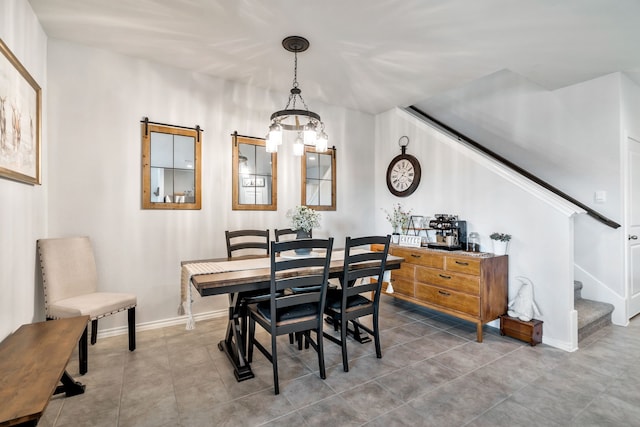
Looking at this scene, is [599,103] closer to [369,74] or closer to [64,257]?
[369,74]

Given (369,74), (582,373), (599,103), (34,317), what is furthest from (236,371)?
(599,103)

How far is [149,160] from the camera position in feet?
10.6

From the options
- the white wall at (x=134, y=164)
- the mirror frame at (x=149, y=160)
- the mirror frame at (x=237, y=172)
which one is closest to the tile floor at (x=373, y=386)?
the white wall at (x=134, y=164)

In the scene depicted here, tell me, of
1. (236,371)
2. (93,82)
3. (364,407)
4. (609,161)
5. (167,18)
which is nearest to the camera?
(364,407)

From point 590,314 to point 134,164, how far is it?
4.86 metres

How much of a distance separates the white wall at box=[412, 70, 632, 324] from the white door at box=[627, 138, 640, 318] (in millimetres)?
253

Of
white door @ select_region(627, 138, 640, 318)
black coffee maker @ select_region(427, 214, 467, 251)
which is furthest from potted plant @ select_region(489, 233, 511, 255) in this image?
white door @ select_region(627, 138, 640, 318)

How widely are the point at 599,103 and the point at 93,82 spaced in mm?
5221

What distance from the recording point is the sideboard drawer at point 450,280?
3.01 m

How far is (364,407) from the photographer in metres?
1.94

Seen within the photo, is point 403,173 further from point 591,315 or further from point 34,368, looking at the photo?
point 34,368

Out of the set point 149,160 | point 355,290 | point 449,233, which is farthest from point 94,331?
point 449,233

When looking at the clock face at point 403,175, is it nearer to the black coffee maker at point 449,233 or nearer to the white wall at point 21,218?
the black coffee maker at point 449,233

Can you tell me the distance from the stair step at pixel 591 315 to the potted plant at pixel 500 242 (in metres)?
0.91
